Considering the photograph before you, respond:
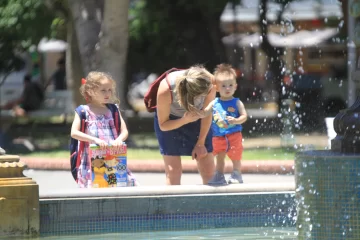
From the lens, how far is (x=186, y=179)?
480 inches

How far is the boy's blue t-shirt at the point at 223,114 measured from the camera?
9234mm

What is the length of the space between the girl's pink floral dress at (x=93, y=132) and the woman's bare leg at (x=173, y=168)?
1.07 ft

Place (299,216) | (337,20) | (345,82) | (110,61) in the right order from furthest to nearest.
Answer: (337,20)
(345,82)
(110,61)
(299,216)

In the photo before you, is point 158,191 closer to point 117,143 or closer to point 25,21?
point 117,143

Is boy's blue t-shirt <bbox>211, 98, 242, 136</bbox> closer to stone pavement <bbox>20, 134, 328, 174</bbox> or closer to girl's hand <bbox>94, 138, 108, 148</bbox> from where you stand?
girl's hand <bbox>94, 138, 108, 148</bbox>

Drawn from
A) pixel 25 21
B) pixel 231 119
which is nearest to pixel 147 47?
pixel 25 21

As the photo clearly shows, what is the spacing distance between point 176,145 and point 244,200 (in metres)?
0.87

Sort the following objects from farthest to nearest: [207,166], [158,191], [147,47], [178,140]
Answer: [147,47]
[207,166]
[178,140]
[158,191]

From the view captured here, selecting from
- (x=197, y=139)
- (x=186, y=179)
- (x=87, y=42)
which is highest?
(x=87, y=42)

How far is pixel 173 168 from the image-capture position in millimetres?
8469

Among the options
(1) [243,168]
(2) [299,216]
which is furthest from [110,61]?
(2) [299,216]

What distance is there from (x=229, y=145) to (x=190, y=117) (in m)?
1.54

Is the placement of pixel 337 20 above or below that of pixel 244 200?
above

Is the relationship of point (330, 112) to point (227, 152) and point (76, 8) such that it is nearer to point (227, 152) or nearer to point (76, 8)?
point (76, 8)
